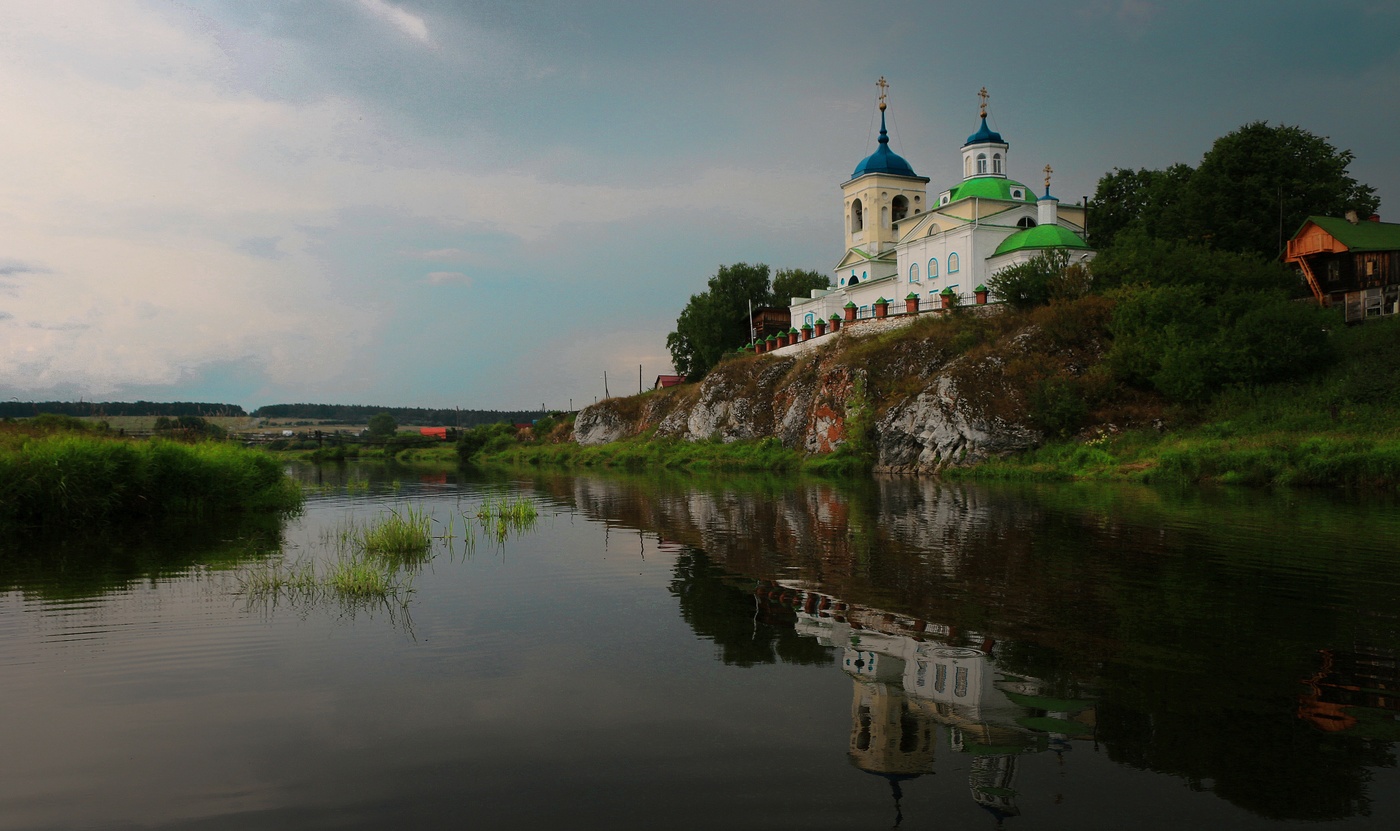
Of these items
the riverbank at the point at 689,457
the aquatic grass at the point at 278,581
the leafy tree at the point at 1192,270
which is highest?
the leafy tree at the point at 1192,270

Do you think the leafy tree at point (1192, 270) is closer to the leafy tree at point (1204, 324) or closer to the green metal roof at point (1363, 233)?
the leafy tree at point (1204, 324)

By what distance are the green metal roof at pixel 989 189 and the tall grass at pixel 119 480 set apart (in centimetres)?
5221

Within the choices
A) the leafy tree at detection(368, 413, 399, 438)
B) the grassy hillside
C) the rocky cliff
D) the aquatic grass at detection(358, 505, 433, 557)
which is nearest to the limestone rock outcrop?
the rocky cliff

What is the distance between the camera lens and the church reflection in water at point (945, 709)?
6.93m

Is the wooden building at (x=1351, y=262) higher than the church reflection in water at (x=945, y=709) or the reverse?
higher

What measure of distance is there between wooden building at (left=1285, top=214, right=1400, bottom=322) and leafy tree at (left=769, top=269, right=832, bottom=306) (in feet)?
182

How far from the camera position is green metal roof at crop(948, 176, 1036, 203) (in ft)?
210

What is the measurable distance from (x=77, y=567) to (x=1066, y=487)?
31765mm

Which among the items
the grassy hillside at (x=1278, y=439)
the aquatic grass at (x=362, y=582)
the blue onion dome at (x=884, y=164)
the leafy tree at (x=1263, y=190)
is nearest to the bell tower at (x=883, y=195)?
the blue onion dome at (x=884, y=164)

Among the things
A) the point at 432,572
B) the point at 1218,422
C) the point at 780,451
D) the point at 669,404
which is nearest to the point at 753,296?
the point at 669,404

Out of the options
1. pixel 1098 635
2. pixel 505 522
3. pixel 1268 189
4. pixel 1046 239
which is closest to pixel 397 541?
pixel 505 522

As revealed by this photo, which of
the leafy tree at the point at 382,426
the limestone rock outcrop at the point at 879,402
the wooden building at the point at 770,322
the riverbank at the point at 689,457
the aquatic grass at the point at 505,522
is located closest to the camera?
the aquatic grass at the point at 505,522

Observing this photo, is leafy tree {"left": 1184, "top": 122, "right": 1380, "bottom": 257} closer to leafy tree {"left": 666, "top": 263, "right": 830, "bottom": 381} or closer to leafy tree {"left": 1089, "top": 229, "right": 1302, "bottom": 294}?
leafy tree {"left": 1089, "top": 229, "right": 1302, "bottom": 294}

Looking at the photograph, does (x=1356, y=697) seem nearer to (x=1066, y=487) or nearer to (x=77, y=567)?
(x=77, y=567)
